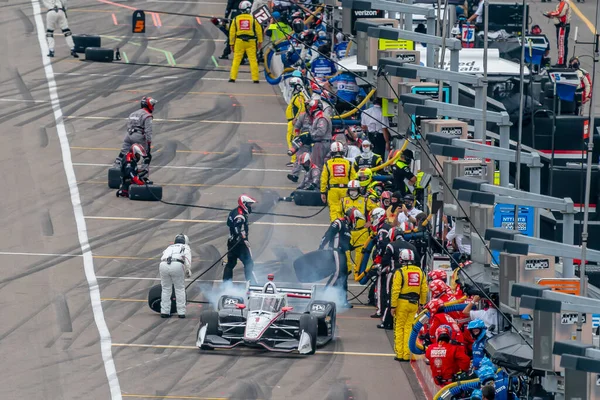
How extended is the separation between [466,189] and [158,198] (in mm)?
13420

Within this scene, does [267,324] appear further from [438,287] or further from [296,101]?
[296,101]

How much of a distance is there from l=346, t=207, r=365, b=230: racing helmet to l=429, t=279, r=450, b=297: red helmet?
14.8 feet

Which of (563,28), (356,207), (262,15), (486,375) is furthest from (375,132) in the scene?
(486,375)

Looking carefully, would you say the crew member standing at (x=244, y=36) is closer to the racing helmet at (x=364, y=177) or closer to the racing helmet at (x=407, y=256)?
the racing helmet at (x=364, y=177)

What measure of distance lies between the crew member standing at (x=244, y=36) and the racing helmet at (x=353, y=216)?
11844 mm

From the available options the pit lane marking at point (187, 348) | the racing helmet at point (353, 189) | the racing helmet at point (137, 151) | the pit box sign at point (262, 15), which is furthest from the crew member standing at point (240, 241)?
the pit box sign at point (262, 15)

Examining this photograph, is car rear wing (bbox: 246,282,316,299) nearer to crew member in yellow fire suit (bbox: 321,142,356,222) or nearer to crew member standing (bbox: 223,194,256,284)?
crew member standing (bbox: 223,194,256,284)

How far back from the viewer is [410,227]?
24453 millimetres

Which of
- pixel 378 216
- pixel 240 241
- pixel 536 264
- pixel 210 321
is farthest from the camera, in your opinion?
pixel 240 241

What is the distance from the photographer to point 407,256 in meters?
22.1

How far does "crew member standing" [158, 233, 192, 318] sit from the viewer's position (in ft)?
77.4

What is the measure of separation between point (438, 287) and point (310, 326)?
7.71 feet

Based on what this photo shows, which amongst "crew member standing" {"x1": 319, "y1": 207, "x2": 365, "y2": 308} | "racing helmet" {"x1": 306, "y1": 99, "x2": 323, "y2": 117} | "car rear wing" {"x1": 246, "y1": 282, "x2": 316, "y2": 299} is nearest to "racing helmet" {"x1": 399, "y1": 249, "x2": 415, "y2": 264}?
"car rear wing" {"x1": 246, "y1": 282, "x2": 316, "y2": 299}

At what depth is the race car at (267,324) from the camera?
22.6m
